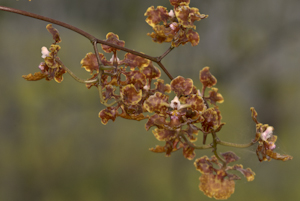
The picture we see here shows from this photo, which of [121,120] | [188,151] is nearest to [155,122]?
[188,151]

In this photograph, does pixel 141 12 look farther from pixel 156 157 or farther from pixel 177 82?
pixel 177 82

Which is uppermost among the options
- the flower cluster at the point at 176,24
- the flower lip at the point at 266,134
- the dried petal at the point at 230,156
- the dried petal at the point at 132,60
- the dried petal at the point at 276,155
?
the flower cluster at the point at 176,24

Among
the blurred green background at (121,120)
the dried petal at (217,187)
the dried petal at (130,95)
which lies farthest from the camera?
the blurred green background at (121,120)

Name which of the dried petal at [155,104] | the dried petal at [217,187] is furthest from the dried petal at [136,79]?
the dried petal at [217,187]

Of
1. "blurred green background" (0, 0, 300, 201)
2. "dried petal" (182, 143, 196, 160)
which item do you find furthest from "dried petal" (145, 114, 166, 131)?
"blurred green background" (0, 0, 300, 201)

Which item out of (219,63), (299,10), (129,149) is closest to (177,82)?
(219,63)

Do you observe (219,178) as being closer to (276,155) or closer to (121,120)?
(276,155)

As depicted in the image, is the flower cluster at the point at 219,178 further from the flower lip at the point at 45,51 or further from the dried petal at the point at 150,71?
the flower lip at the point at 45,51
